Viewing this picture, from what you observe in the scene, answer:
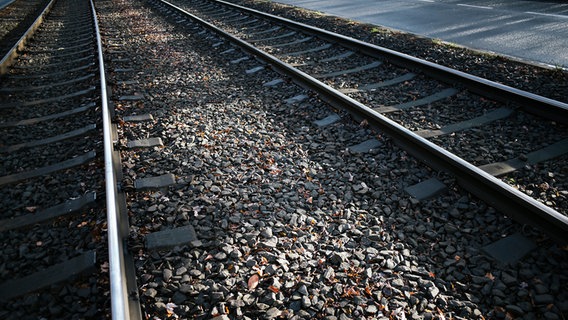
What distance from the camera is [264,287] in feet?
8.21

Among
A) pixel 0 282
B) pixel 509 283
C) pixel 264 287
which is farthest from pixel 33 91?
pixel 509 283

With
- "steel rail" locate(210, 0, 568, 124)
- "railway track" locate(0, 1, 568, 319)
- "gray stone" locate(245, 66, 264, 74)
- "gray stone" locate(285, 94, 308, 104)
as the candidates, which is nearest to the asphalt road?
"steel rail" locate(210, 0, 568, 124)

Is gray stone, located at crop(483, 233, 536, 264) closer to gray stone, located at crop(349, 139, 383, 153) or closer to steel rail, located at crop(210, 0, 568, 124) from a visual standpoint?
gray stone, located at crop(349, 139, 383, 153)

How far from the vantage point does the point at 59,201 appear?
3.43 metres

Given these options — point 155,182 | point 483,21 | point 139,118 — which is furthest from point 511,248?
point 483,21

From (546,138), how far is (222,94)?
13.2ft

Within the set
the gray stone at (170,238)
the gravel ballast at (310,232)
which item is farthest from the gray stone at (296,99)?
the gray stone at (170,238)

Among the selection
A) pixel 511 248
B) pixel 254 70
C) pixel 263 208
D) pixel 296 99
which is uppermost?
pixel 254 70

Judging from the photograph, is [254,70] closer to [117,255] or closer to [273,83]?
[273,83]

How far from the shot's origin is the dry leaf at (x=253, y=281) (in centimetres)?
250

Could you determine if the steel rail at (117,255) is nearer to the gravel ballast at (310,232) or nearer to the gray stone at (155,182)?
the gravel ballast at (310,232)

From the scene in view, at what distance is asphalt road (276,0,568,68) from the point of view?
747 centimetres

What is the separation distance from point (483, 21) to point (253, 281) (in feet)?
33.1

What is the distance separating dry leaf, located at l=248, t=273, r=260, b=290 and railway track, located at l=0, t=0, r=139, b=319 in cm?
73
